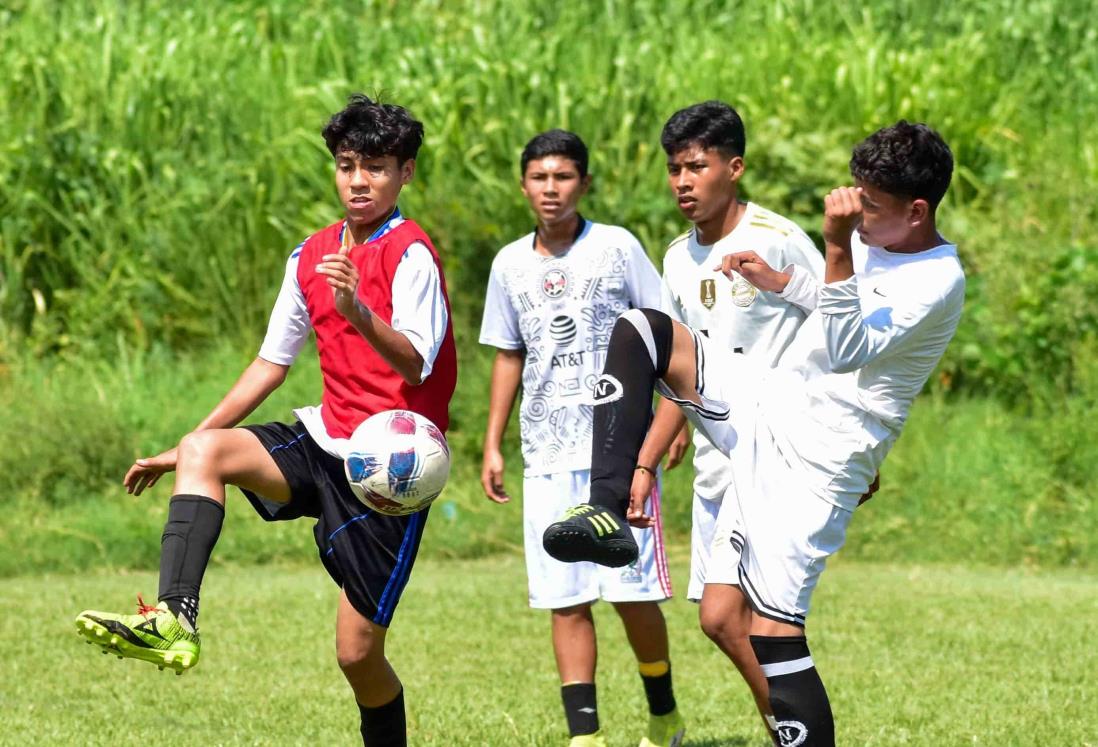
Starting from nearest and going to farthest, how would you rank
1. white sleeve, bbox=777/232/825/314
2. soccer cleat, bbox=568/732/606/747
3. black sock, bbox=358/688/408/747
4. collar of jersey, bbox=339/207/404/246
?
white sleeve, bbox=777/232/825/314 → collar of jersey, bbox=339/207/404/246 → black sock, bbox=358/688/408/747 → soccer cleat, bbox=568/732/606/747

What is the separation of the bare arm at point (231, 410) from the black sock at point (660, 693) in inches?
75.0

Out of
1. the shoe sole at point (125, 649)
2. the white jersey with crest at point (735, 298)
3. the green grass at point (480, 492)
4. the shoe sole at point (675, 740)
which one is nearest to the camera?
the shoe sole at point (125, 649)

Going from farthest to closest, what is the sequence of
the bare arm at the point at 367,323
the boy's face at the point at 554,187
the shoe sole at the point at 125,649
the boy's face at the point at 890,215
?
the boy's face at the point at 554,187
the boy's face at the point at 890,215
the bare arm at the point at 367,323
the shoe sole at the point at 125,649

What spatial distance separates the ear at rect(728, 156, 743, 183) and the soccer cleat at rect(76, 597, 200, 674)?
2.38m

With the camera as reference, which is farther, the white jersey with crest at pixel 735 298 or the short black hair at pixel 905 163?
the white jersey with crest at pixel 735 298

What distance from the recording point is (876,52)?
45.3 feet

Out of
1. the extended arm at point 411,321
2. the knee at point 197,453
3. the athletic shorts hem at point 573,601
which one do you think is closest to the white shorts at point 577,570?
the athletic shorts hem at point 573,601

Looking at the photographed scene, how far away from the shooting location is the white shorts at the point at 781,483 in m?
4.61

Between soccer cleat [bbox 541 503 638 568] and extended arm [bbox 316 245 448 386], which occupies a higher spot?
extended arm [bbox 316 245 448 386]

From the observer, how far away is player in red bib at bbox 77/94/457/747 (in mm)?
4875

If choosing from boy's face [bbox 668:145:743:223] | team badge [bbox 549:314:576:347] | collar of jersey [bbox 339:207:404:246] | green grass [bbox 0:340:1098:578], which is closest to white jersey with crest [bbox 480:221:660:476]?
team badge [bbox 549:314:576:347]

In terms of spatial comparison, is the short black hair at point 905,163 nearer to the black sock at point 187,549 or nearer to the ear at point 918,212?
the ear at point 918,212

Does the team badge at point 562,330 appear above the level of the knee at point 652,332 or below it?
below

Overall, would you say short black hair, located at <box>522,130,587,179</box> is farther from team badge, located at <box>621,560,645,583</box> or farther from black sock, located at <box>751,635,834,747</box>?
black sock, located at <box>751,635,834,747</box>
